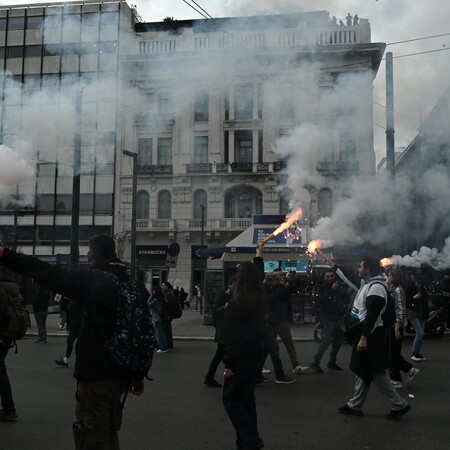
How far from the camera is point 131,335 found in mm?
3275

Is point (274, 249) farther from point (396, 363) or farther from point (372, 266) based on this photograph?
point (372, 266)

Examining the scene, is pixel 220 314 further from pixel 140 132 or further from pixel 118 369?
pixel 140 132

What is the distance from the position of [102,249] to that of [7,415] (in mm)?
3223

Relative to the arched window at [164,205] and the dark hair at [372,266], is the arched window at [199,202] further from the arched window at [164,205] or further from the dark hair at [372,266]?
the dark hair at [372,266]

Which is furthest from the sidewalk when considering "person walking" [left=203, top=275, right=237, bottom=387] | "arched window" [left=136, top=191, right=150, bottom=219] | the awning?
"arched window" [left=136, top=191, right=150, bottom=219]

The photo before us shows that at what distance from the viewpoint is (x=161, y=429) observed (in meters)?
5.40

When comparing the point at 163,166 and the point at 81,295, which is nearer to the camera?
the point at 81,295

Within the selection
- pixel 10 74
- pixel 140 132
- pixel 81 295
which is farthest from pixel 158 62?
pixel 81 295

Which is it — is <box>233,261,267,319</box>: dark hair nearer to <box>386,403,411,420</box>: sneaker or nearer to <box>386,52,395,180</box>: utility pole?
<box>386,403,411,420</box>: sneaker

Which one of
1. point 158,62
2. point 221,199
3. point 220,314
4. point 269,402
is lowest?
point 269,402

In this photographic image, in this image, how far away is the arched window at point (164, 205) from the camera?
3359 centimetres

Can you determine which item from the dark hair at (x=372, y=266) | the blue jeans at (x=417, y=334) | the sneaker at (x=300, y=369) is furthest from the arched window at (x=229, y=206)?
the dark hair at (x=372, y=266)

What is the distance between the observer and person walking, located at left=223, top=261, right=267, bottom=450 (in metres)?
4.37

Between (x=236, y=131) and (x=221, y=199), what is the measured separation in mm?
4706
